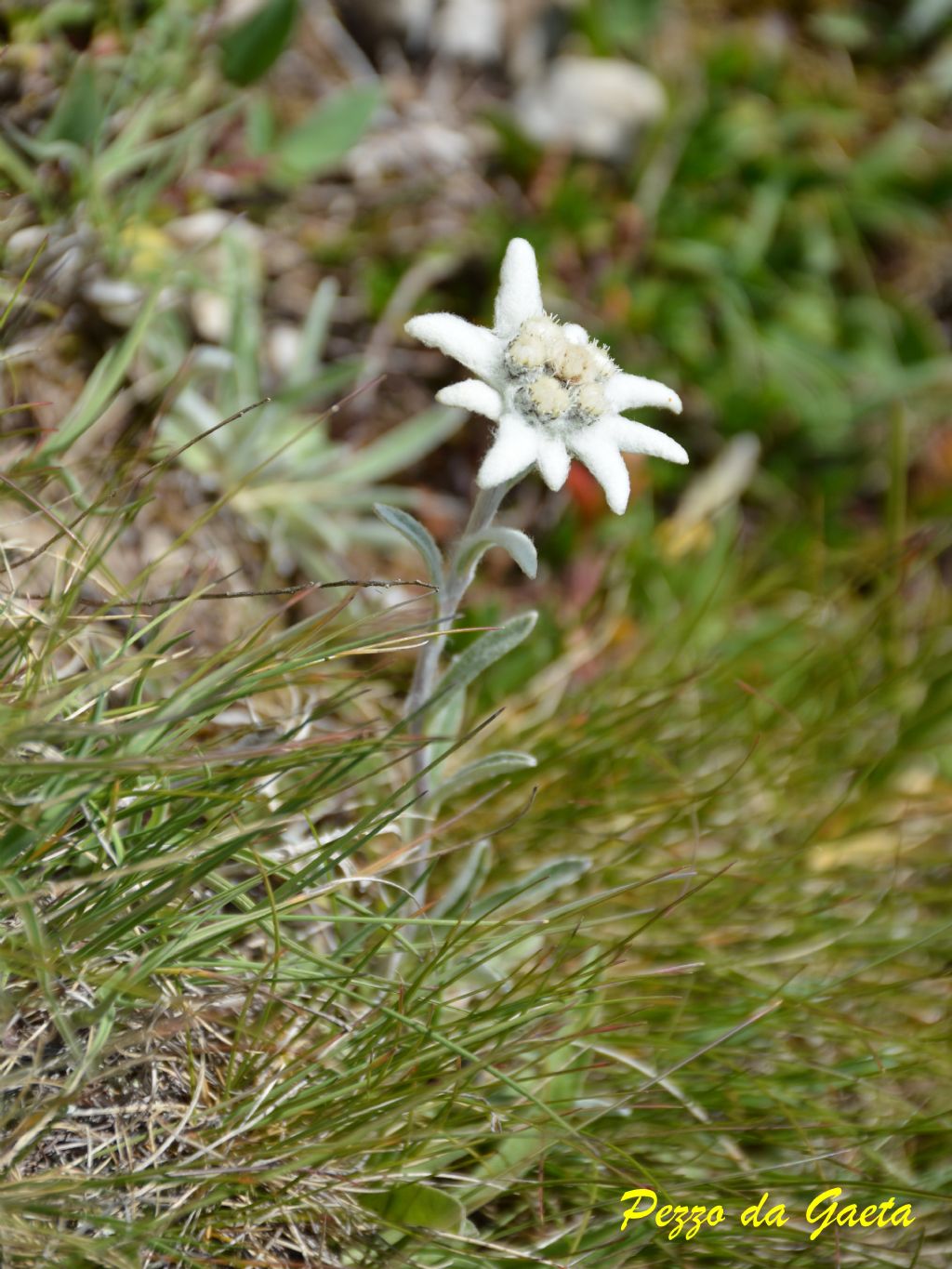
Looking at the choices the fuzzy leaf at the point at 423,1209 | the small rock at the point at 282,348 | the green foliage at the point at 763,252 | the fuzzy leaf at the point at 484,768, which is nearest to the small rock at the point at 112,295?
the small rock at the point at 282,348

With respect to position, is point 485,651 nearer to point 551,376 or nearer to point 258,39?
point 551,376

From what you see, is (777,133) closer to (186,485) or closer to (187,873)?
(186,485)

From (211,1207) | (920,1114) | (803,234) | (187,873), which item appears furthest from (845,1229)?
(803,234)

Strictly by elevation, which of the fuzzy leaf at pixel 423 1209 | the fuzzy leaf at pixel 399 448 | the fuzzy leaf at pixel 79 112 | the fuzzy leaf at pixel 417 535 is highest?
the fuzzy leaf at pixel 79 112

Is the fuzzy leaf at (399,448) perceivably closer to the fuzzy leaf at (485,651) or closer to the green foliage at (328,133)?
the green foliage at (328,133)

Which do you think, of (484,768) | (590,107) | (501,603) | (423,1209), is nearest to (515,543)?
(484,768)

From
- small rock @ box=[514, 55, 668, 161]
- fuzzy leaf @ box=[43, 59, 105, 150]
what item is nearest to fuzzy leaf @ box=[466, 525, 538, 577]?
fuzzy leaf @ box=[43, 59, 105, 150]

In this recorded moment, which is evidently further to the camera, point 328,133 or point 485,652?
point 328,133
